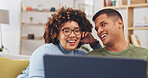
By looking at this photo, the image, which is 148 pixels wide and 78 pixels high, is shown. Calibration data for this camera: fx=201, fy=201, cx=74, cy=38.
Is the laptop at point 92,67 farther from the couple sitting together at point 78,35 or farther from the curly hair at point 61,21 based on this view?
the curly hair at point 61,21

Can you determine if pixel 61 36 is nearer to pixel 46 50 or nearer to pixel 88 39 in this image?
pixel 46 50

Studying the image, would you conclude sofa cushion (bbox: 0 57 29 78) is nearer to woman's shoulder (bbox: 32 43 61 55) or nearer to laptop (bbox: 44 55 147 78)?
woman's shoulder (bbox: 32 43 61 55)

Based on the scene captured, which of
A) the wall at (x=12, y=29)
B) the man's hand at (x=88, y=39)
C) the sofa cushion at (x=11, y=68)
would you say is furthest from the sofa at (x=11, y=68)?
the wall at (x=12, y=29)

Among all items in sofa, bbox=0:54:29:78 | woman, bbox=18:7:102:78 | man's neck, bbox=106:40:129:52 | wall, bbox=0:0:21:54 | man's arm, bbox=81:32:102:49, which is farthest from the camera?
wall, bbox=0:0:21:54

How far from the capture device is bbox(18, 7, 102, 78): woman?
1165mm

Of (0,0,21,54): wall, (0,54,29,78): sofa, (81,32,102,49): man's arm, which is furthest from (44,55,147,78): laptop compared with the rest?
(0,0,21,54): wall

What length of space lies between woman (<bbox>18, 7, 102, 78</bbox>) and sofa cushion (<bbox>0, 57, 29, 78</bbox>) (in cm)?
59

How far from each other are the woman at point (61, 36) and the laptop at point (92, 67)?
1.53ft

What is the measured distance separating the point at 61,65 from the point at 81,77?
8 centimetres

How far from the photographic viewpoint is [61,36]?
4.17 ft

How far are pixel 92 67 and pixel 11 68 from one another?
4.64ft

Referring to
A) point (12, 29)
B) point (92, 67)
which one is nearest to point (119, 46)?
point (92, 67)

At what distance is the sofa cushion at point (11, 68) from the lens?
6.08ft

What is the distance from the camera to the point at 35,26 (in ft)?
18.6
